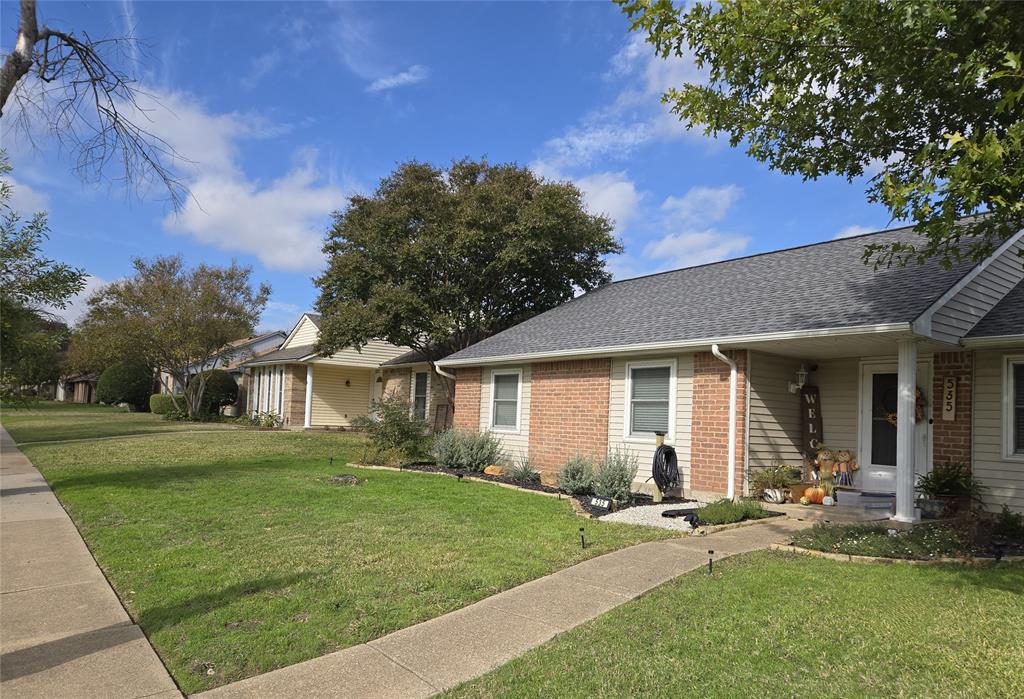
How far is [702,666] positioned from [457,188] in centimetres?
1889

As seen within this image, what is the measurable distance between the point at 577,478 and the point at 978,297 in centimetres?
672

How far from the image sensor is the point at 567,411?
13.7 m

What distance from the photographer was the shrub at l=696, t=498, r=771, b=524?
876cm

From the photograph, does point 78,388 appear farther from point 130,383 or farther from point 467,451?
point 467,451

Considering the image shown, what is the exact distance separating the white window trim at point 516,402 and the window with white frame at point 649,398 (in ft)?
10.7

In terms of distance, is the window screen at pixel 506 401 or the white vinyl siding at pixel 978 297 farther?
the window screen at pixel 506 401

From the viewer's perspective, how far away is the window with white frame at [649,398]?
11781 millimetres

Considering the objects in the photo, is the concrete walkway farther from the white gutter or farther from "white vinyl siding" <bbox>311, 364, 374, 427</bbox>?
"white vinyl siding" <bbox>311, 364, 374, 427</bbox>

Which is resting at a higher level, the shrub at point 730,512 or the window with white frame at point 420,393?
the window with white frame at point 420,393

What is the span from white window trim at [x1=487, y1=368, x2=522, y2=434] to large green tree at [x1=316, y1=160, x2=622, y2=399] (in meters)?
4.77

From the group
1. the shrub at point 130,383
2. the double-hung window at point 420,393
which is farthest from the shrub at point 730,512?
the shrub at point 130,383

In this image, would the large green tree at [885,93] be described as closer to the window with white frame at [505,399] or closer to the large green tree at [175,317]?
the window with white frame at [505,399]

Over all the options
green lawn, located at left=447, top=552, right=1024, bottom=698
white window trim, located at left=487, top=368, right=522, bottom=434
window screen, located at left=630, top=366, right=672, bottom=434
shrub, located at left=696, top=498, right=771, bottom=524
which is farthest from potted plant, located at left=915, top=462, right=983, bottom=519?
white window trim, located at left=487, top=368, right=522, bottom=434

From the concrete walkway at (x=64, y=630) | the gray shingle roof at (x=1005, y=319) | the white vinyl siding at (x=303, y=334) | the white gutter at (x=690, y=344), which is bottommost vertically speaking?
the concrete walkway at (x=64, y=630)
